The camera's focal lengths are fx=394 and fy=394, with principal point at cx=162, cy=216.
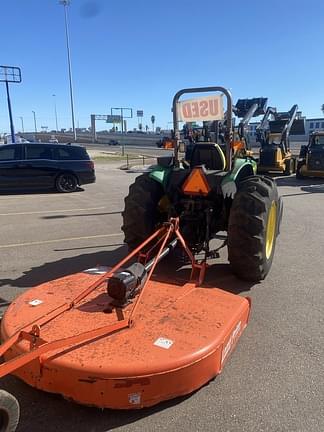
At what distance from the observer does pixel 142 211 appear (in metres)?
4.94

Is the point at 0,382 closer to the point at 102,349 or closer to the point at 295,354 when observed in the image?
the point at 102,349

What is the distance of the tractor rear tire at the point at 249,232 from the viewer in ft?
14.3

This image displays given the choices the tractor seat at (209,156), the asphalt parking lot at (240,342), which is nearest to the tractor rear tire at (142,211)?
the tractor seat at (209,156)

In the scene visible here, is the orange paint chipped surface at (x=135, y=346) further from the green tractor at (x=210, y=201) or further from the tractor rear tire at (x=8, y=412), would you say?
the green tractor at (x=210, y=201)

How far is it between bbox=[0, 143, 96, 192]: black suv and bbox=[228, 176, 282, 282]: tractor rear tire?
953 centimetres

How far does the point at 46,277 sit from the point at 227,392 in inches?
117

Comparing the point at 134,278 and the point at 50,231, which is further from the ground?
the point at 134,278

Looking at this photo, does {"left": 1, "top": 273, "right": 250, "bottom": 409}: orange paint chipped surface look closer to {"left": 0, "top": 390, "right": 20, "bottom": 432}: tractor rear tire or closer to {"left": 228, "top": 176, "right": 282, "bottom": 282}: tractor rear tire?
{"left": 0, "top": 390, "right": 20, "bottom": 432}: tractor rear tire

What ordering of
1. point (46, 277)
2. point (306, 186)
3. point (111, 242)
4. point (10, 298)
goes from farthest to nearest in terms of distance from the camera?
1. point (306, 186)
2. point (111, 242)
3. point (46, 277)
4. point (10, 298)

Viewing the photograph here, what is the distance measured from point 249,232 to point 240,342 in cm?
131

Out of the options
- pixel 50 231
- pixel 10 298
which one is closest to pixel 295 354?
pixel 10 298

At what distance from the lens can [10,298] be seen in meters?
4.31

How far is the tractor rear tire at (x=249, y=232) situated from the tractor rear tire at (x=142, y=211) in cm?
108

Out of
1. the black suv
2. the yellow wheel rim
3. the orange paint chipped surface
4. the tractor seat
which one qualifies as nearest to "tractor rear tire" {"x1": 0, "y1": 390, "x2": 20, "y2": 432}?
the orange paint chipped surface
